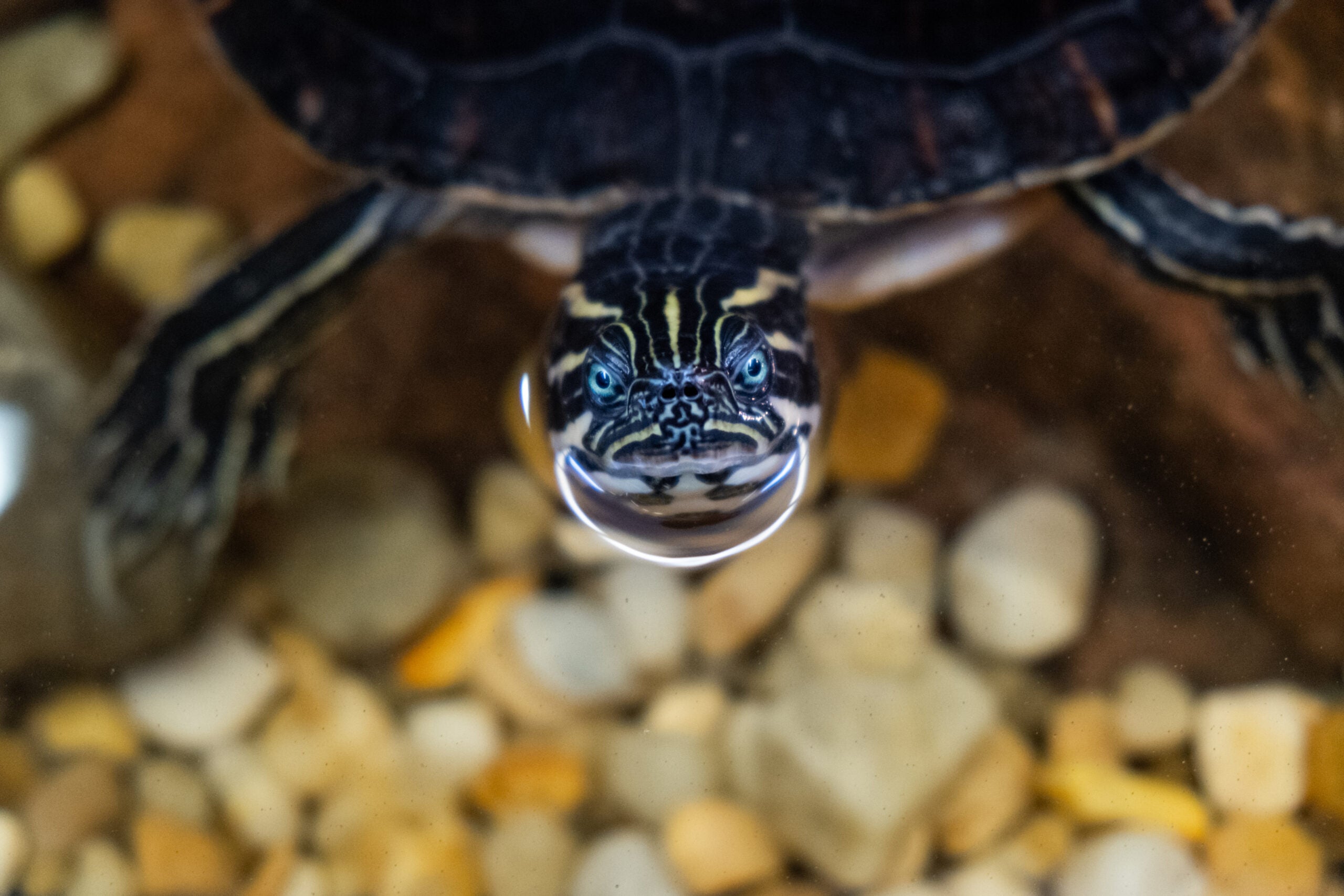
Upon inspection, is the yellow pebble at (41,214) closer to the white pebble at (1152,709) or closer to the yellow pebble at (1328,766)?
the white pebble at (1152,709)

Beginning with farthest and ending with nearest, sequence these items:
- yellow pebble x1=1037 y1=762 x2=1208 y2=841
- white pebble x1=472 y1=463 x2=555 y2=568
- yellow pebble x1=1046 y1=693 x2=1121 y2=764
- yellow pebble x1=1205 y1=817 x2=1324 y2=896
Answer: white pebble x1=472 y1=463 x2=555 y2=568 < yellow pebble x1=1046 y1=693 x2=1121 y2=764 < yellow pebble x1=1037 y1=762 x2=1208 y2=841 < yellow pebble x1=1205 y1=817 x2=1324 y2=896

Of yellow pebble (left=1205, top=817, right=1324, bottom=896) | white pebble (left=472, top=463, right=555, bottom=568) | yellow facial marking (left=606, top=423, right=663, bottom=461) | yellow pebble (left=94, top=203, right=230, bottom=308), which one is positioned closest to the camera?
yellow facial marking (left=606, top=423, right=663, bottom=461)

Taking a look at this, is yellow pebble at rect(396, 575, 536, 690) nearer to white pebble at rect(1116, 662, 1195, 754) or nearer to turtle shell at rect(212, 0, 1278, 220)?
turtle shell at rect(212, 0, 1278, 220)

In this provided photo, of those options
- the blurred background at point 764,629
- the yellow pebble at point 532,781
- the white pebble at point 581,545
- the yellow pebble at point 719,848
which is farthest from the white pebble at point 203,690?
the yellow pebble at point 719,848

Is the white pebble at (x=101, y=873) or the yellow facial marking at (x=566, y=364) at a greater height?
the yellow facial marking at (x=566, y=364)

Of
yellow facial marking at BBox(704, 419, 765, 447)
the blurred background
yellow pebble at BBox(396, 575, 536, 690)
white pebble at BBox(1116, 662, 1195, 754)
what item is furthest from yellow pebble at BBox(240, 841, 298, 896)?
white pebble at BBox(1116, 662, 1195, 754)

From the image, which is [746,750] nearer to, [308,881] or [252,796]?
[308,881]

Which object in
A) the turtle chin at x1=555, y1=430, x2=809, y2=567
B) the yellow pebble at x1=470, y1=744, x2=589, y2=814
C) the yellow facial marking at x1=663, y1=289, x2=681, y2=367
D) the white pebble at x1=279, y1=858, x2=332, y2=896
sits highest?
the yellow facial marking at x1=663, y1=289, x2=681, y2=367
